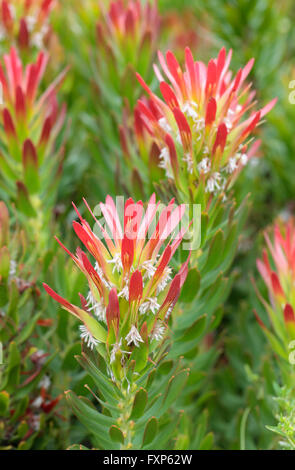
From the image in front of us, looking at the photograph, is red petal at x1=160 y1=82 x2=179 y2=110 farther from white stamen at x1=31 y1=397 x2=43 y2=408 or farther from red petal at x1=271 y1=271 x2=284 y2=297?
white stamen at x1=31 y1=397 x2=43 y2=408

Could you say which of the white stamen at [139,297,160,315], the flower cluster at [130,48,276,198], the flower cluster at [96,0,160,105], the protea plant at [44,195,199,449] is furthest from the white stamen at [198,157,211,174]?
the flower cluster at [96,0,160,105]

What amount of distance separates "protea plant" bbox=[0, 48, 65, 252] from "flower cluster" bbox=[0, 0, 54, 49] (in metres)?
0.20

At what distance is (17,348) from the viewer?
819 millimetres

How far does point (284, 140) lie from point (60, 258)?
0.71 m

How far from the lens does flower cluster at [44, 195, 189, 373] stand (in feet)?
2.01

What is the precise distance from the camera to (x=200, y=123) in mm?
735

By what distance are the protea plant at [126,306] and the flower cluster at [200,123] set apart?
0.41ft

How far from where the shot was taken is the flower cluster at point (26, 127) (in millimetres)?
917

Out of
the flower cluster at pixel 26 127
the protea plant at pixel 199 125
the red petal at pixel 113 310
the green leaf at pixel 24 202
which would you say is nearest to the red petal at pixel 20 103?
the flower cluster at pixel 26 127

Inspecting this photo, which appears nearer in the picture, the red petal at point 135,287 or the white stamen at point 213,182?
the red petal at point 135,287

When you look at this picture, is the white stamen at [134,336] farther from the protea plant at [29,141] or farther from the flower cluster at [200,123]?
the protea plant at [29,141]

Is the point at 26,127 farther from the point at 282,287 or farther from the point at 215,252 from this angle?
the point at 282,287

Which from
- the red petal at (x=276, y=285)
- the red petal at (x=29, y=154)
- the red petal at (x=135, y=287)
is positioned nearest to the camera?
the red petal at (x=135, y=287)

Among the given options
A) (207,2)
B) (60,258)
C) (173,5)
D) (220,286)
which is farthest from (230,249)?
(173,5)
